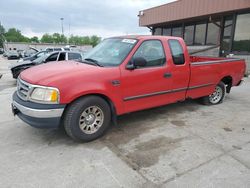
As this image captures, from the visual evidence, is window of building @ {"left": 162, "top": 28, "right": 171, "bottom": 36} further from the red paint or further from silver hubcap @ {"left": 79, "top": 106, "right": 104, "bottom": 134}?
silver hubcap @ {"left": 79, "top": 106, "right": 104, "bottom": 134}

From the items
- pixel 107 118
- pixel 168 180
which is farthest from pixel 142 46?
pixel 168 180

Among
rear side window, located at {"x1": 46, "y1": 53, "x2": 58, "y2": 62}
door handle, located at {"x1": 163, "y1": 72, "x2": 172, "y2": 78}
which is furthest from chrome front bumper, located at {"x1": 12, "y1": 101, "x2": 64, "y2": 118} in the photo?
rear side window, located at {"x1": 46, "y1": 53, "x2": 58, "y2": 62}

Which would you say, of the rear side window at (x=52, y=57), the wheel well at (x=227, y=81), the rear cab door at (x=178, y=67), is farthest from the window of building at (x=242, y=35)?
the rear side window at (x=52, y=57)

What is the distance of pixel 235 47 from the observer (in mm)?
13430

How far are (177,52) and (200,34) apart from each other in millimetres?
13713

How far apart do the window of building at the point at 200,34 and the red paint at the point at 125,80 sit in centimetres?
1233

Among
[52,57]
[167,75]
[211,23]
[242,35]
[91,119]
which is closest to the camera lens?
[91,119]

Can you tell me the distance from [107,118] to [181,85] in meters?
2.01

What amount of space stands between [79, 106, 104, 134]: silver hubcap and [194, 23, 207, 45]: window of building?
49.8 ft

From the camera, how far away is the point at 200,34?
16.5 metres

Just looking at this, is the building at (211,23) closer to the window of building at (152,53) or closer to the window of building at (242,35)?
the window of building at (242,35)

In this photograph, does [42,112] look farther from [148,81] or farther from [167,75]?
[167,75]

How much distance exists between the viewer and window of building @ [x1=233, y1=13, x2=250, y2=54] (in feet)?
41.2

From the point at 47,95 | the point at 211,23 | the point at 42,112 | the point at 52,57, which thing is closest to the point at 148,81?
the point at 47,95
